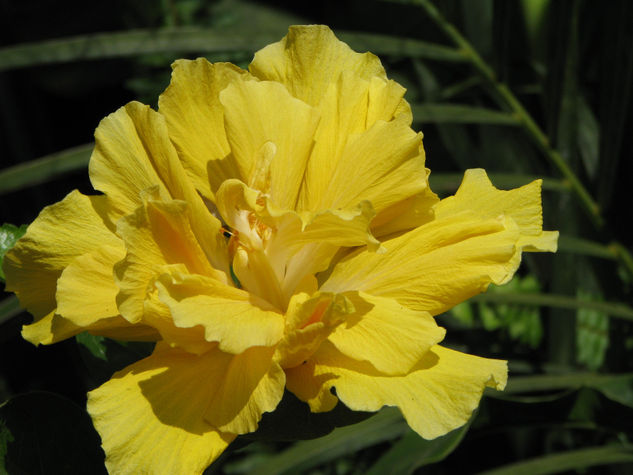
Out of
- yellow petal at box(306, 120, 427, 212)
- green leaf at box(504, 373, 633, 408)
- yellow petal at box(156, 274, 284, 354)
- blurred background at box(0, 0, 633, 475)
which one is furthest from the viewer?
green leaf at box(504, 373, 633, 408)

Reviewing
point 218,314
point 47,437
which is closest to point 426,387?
point 218,314

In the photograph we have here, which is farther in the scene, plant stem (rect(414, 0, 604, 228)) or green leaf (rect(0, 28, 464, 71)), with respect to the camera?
plant stem (rect(414, 0, 604, 228))

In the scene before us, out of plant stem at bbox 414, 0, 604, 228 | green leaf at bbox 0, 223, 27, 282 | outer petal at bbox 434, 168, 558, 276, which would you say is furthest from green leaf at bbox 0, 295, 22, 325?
plant stem at bbox 414, 0, 604, 228

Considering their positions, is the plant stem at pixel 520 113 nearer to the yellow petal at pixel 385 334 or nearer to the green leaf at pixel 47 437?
the yellow petal at pixel 385 334

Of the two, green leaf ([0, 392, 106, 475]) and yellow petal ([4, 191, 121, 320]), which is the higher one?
yellow petal ([4, 191, 121, 320])

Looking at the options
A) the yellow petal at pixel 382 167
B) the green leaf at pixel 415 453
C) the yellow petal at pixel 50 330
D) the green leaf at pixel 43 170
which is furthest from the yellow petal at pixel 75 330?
the green leaf at pixel 43 170

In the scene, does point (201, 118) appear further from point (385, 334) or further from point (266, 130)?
point (385, 334)

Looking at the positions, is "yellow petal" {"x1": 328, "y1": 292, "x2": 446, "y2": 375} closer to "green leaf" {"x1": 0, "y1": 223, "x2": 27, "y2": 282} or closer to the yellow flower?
the yellow flower
